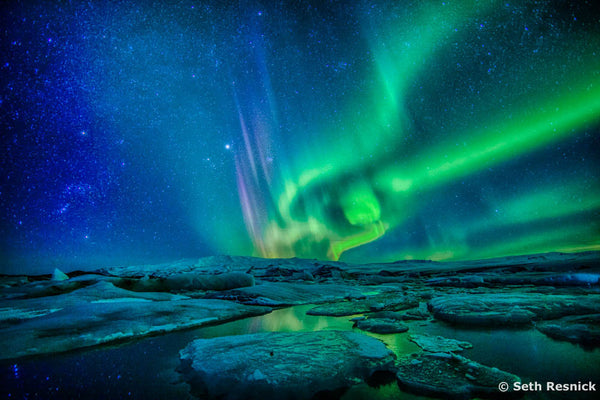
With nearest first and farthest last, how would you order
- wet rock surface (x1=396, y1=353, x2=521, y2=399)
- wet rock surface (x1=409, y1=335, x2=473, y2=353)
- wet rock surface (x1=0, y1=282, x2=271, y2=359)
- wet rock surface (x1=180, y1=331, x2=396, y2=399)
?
wet rock surface (x1=396, y1=353, x2=521, y2=399)
wet rock surface (x1=180, y1=331, x2=396, y2=399)
wet rock surface (x1=409, y1=335, x2=473, y2=353)
wet rock surface (x1=0, y1=282, x2=271, y2=359)

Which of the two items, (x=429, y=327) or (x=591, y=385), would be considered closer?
(x=591, y=385)

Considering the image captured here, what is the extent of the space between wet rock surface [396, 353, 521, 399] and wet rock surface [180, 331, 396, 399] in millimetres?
193

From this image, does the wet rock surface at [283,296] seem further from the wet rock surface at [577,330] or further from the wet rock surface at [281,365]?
the wet rock surface at [577,330]

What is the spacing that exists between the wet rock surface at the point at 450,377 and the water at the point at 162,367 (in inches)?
5.0

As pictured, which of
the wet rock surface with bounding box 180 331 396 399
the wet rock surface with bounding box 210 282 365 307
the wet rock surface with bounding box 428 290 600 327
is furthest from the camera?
the wet rock surface with bounding box 210 282 365 307

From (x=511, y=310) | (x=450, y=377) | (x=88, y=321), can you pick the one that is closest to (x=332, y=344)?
(x=450, y=377)

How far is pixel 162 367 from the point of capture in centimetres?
222

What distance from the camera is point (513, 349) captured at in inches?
92.2

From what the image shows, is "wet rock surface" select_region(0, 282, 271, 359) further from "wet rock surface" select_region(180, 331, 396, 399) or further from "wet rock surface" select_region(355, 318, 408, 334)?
"wet rock surface" select_region(355, 318, 408, 334)

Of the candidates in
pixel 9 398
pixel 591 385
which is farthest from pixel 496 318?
pixel 9 398

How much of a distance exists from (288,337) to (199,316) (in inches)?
86.0

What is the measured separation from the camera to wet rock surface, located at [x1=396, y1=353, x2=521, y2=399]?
1.58m

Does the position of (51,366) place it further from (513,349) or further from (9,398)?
(513,349)

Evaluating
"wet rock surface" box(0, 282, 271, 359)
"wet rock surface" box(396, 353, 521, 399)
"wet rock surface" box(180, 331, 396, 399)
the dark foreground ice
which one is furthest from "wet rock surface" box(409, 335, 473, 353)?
"wet rock surface" box(0, 282, 271, 359)
